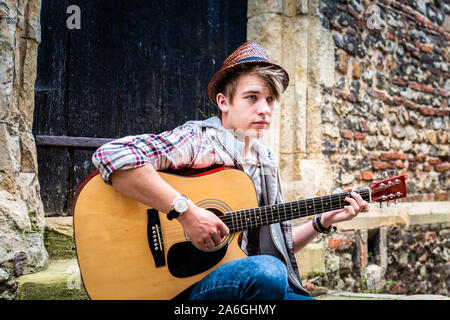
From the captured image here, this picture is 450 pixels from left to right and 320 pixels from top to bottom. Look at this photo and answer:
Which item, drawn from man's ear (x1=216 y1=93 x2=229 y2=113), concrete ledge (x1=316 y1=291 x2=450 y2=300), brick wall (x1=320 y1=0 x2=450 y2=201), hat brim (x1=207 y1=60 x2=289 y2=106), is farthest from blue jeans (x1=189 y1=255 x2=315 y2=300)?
brick wall (x1=320 y1=0 x2=450 y2=201)

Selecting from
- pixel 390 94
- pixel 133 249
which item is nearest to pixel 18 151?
pixel 133 249

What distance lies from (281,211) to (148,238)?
0.57 metres

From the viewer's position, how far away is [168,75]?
300 cm

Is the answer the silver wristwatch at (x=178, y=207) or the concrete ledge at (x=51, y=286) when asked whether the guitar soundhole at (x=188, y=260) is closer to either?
the silver wristwatch at (x=178, y=207)

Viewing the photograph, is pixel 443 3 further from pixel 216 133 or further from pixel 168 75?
pixel 216 133

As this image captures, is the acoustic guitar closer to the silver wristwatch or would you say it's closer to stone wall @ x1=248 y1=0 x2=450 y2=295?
the silver wristwatch

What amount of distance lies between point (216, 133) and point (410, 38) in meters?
3.26

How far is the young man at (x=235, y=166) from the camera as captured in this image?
1490mm

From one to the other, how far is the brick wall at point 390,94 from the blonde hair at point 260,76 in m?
1.56

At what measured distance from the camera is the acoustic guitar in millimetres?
1506

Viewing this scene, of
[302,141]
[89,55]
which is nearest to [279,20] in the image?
[302,141]

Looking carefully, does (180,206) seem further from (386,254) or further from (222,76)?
(386,254)

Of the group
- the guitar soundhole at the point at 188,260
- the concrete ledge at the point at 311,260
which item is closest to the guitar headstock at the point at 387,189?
the guitar soundhole at the point at 188,260

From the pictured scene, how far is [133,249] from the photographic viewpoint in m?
1.55
